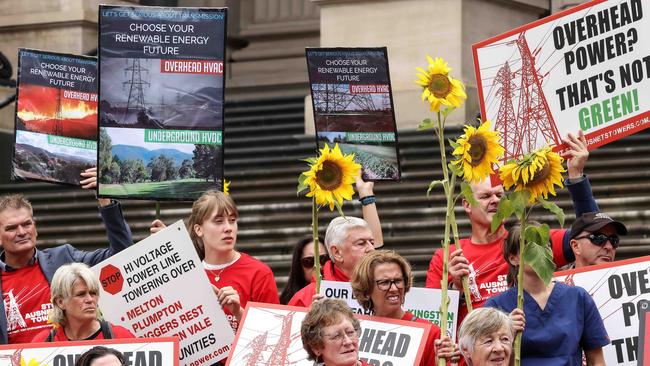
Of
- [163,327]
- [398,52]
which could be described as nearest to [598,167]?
[398,52]

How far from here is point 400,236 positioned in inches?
635

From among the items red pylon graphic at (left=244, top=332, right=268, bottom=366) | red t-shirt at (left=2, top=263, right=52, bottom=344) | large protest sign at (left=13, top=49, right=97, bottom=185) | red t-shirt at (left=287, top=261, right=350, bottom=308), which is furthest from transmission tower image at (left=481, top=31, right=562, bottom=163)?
large protest sign at (left=13, top=49, right=97, bottom=185)

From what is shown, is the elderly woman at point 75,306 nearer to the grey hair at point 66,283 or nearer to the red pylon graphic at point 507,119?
the grey hair at point 66,283

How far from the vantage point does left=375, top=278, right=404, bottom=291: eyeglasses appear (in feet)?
33.7

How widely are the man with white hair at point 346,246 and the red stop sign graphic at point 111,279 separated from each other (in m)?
0.97

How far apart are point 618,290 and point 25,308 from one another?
10.8 feet

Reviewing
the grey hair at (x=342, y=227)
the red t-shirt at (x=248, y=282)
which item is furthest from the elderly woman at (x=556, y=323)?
the red t-shirt at (x=248, y=282)

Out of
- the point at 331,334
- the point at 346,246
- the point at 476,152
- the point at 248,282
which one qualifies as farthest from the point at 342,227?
the point at 331,334

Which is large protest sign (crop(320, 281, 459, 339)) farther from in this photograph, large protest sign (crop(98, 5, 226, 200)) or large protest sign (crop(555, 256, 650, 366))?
large protest sign (crop(98, 5, 226, 200))

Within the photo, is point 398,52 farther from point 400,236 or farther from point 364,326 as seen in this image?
point 364,326

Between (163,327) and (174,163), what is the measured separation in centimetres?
111

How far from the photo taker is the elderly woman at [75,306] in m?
10.6

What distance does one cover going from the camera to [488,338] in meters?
9.57

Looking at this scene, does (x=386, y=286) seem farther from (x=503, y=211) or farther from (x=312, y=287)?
(x=312, y=287)
